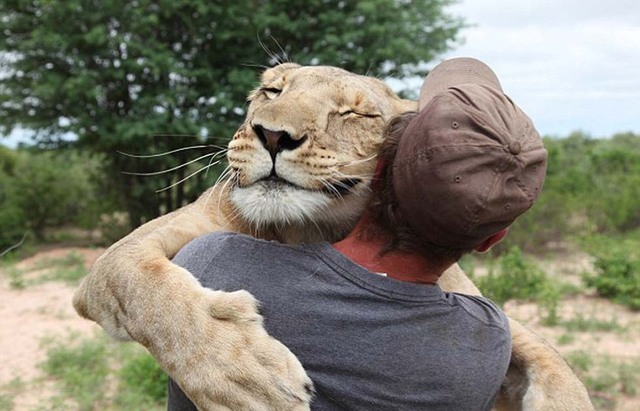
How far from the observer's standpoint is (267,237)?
2287 millimetres

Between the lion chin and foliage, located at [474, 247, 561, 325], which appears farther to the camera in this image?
foliage, located at [474, 247, 561, 325]

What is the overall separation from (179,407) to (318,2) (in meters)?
12.5

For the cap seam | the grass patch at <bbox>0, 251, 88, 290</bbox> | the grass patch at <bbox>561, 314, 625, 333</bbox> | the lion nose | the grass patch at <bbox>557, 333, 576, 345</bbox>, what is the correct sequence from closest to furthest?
the cap seam → the lion nose → the grass patch at <bbox>557, 333, 576, 345</bbox> → the grass patch at <bbox>561, 314, 625, 333</bbox> → the grass patch at <bbox>0, 251, 88, 290</bbox>

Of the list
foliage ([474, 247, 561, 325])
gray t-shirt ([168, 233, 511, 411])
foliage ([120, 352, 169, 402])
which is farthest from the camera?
foliage ([474, 247, 561, 325])

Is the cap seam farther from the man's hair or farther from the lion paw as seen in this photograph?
the lion paw

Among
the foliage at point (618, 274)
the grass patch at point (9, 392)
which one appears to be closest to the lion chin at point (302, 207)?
the grass patch at point (9, 392)

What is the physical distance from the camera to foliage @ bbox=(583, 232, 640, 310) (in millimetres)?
9664

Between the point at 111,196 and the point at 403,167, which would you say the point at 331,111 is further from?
the point at 111,196

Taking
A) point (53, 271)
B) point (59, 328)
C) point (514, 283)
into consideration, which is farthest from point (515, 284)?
point (53, 271)

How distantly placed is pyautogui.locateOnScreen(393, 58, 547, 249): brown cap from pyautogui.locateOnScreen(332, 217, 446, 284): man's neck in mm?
97

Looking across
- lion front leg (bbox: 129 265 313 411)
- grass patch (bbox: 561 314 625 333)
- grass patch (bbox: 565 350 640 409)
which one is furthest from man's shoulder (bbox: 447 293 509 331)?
grass patch (bbox: 561 314 625 333)

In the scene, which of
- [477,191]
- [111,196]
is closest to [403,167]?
[477,191]

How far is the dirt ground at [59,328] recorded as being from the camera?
6.71 meters

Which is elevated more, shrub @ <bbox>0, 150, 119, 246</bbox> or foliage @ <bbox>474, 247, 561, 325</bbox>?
foliage @ <bbox>474, 247, 561, 325</bbox>
